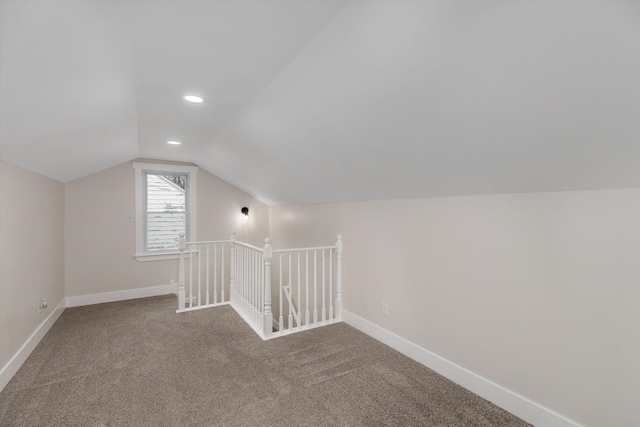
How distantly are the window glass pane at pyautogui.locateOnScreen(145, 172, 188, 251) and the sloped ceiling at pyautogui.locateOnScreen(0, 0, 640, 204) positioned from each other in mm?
2455

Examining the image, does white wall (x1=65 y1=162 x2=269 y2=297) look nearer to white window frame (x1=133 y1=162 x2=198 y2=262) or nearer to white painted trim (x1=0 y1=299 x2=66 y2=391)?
white window frame (x1=133 y1=162 x2=198 y2=262)

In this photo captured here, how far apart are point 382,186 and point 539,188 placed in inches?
48.1

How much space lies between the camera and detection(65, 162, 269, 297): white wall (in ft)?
14.6

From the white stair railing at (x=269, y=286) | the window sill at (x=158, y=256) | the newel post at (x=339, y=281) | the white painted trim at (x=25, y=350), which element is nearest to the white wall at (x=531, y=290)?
the newel post at (x=339, y=281)

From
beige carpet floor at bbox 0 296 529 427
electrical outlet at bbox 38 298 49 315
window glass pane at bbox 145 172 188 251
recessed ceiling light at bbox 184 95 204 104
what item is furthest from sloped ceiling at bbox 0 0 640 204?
window glass pane at bbox 145 172 188 251

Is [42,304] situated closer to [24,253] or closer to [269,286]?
[24,253]

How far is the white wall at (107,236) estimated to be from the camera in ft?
14.6

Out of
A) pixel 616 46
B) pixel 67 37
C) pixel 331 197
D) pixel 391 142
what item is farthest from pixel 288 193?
pixel 616 46

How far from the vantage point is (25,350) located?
9.05 ft

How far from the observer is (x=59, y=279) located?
408 cm

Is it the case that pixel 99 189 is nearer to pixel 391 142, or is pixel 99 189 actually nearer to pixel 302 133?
pixel 302 133

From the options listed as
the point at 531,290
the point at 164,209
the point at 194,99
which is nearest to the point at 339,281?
the point at 531,290

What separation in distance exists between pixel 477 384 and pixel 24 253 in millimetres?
3981

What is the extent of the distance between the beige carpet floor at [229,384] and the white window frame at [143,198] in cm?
170
